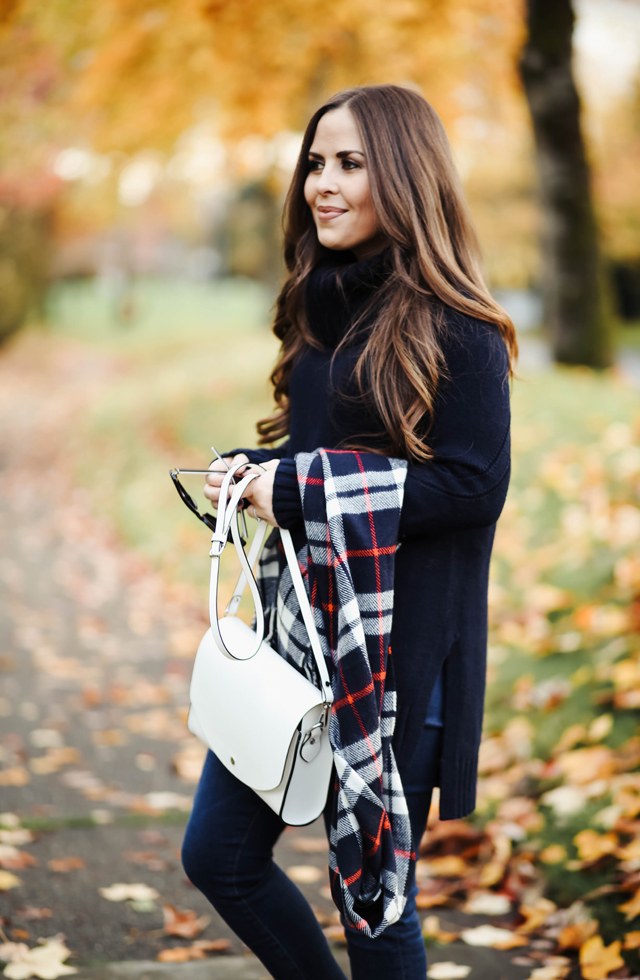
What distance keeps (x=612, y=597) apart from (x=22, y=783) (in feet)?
8.95

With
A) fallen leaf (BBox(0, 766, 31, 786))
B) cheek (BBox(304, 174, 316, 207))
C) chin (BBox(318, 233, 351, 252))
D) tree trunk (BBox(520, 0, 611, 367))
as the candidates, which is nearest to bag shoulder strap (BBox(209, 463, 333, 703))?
chin (BBox(318, 233, 351, 252))

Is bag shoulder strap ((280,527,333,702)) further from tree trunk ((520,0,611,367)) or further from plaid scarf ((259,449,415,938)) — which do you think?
tree trunk ((520,0,611,367))

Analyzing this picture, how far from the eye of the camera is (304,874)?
301 cm

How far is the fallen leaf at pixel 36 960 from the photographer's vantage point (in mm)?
2291

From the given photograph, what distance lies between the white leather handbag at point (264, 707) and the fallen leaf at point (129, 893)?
52.3 inches

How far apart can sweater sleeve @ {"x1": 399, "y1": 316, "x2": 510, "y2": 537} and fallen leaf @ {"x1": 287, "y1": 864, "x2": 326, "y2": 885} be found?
1.80 meters

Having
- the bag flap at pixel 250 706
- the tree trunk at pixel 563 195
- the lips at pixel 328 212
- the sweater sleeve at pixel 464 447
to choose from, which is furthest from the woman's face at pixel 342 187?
the tree trunk at pixel 563 195

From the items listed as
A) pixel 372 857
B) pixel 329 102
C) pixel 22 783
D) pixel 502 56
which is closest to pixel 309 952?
pixel 372 857

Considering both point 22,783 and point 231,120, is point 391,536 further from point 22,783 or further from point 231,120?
point 231,120

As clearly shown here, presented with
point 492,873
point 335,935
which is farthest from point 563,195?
point 335,935

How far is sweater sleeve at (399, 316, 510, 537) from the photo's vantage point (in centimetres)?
166

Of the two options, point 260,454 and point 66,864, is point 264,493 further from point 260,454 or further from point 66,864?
point 66,864

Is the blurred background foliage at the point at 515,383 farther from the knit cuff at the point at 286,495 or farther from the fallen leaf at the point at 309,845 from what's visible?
the knit cuff at the point at 286,495

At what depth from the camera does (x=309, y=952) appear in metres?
1.87
